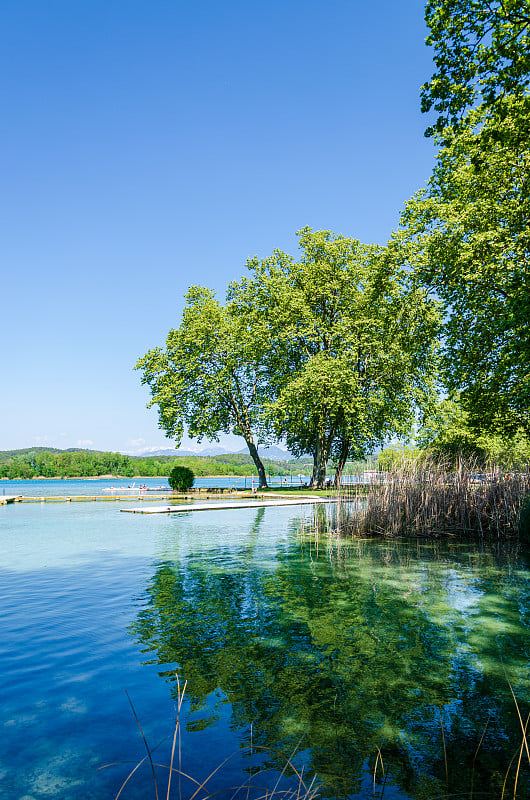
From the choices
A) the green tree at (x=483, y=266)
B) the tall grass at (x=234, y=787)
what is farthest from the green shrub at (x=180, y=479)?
the tall grass at (x=234, y=787)

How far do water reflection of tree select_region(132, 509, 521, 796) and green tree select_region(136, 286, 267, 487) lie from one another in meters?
27.8

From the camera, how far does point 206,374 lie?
37219 millimetres

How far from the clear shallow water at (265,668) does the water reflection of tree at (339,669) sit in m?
0.02

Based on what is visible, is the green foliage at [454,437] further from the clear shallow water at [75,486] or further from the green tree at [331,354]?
the clear shallow water at [75,486]

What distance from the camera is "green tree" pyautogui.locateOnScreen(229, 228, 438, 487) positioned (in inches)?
1179

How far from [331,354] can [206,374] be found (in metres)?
9.38

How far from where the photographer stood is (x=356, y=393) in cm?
3108

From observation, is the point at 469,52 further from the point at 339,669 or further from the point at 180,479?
the point at 180,479

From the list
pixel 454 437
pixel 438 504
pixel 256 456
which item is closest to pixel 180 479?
pixel 256 456

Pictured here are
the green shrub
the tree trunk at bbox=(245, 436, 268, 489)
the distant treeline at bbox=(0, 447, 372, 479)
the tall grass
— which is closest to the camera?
the tall grass

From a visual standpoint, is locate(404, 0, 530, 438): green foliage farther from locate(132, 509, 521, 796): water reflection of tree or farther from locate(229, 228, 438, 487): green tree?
locate(132, 509, 521, 796): water reflection of tree

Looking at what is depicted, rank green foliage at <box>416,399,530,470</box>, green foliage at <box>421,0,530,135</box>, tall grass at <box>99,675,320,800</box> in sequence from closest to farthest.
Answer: tall grass at <box>99,675,320,800</box>, green foliage at <box>421,0,530,135</box>, green foliage at <box>416,399,530,470</box>

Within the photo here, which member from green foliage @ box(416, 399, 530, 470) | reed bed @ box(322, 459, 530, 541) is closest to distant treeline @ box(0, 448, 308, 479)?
green foliage @ box(416, 399, 530, 470)

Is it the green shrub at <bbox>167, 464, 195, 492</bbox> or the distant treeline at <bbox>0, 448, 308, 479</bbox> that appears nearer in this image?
the green shrub at <bbox>167, 464, 195, 492</bbox>
